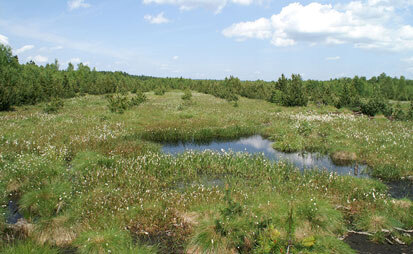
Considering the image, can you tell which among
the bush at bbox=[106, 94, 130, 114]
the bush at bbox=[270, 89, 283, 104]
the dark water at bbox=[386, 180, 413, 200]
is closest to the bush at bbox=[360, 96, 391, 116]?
the bush at bbox=[270, 89, 283, 104]

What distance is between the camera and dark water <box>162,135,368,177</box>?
12.6 meters

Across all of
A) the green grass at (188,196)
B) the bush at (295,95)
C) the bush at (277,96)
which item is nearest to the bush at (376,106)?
the bush at (295,95)

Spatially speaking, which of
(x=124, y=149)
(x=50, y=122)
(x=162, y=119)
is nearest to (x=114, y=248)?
(x=124, y=149)

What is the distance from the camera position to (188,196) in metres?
8.44

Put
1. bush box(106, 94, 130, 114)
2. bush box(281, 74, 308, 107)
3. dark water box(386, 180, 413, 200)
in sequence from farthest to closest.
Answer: bush box(281, 74, 308, 107)
bush box(106, 94, 130, 114)
dark water box(386, 180, 413, 200)

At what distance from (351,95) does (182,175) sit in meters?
31.0

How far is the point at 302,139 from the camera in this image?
16875mm

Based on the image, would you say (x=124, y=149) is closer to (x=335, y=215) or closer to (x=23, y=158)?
(x=23, y=158)

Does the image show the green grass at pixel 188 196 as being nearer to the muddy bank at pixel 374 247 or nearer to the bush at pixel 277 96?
the muddy bank at pixel 374 247

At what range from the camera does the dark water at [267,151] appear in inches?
496

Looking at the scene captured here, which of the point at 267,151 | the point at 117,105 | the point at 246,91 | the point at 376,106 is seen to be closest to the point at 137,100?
the point at 117,105

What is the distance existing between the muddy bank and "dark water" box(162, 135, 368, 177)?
5.03 meters

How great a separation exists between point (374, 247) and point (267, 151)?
9190 millimetres

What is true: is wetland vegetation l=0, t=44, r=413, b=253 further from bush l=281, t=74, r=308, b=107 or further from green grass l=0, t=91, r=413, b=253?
bush l=281, t=74, r=308, b=107
